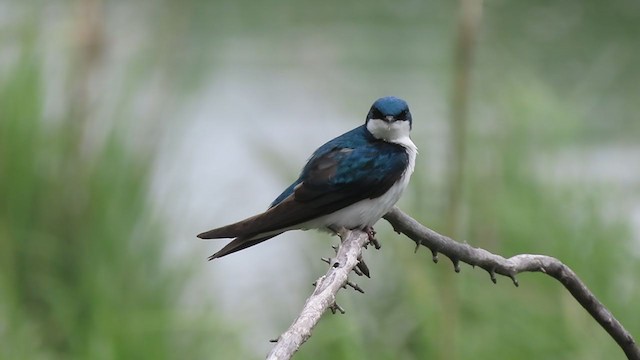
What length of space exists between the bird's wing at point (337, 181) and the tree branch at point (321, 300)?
229mm

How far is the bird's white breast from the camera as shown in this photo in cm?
220

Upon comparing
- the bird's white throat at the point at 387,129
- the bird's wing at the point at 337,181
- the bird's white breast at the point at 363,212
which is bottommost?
Result: the bird's white breast at the point at 363,212

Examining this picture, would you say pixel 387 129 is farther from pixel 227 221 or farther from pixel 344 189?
pixel 227 221

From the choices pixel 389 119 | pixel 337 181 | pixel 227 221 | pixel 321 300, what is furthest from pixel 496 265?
pixel 227 221

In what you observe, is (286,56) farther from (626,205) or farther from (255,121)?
(626,205)

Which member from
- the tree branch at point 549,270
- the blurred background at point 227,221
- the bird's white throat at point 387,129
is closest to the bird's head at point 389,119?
the bird's white throat at point 387,129

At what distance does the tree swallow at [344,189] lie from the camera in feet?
7.14

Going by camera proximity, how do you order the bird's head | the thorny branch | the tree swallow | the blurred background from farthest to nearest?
the blurred background, the bird's head, the tree swallow, the thorny branch

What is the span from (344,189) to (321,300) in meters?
0.84

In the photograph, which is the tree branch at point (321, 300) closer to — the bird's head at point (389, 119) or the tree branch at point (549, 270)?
the tree branch at point (549, 270)

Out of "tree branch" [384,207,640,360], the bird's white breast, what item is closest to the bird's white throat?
the bird's white breast

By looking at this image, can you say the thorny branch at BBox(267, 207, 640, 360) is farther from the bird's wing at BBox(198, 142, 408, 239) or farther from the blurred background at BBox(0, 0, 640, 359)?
the blurred background at BBox(0, 0, 640, 359)

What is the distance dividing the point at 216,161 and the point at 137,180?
13.8 feet

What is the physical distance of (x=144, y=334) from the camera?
4285mm
